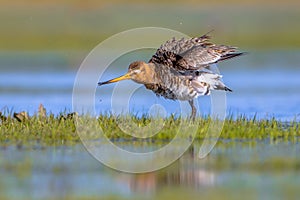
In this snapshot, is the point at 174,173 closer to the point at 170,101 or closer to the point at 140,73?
the point at 140,73

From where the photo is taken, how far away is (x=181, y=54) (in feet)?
37.1

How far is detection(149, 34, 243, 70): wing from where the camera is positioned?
442 inches

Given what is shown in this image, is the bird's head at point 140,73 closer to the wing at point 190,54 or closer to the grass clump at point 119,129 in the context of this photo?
the wing at point 190,54

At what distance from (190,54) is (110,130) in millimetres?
1398

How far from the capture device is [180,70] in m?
11.3

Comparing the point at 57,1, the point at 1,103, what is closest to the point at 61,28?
the point at 57,1

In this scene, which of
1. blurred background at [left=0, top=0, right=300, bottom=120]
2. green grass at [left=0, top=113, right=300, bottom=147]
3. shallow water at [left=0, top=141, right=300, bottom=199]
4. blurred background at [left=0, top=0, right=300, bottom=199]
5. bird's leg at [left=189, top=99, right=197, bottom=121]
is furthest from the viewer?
blurred background at [left=0, top=0, right=300, bottom=120]

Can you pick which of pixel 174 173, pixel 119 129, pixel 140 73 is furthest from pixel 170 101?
pixel 174 173

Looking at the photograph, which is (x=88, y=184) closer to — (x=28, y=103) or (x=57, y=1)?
(x=28, y=103)

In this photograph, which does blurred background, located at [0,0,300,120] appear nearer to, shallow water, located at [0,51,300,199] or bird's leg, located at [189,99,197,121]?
shallow water, located at [0,51,300,199]

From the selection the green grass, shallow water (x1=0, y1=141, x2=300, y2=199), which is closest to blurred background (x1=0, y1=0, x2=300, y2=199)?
shallow water (x1=0, y1=141, x2=300, y2=199)

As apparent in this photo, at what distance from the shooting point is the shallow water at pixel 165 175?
8.12 meters

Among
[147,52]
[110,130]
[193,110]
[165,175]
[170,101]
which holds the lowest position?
[165,175]

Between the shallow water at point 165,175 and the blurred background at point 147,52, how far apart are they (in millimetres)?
2828
